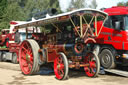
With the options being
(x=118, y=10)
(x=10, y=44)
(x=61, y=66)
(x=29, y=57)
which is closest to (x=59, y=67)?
(x=61, y=66)

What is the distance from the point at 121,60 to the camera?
8961 mm

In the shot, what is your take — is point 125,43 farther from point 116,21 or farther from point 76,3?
point 76,3

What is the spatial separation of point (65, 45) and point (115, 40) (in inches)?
105

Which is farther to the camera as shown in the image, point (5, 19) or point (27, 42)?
point (5, 19)

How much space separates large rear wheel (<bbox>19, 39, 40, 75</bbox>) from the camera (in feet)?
26.9

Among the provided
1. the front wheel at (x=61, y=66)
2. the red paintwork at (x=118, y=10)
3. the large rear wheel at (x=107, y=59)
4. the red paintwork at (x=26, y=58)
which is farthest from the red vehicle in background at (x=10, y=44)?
the red paintwork at (x=118, y=10)

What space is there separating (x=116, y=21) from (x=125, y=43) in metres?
1.21

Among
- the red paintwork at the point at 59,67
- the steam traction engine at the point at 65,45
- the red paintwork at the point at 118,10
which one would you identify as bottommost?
the red paintwork at the point at 59,67

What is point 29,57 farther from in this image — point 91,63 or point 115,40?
point 115,40

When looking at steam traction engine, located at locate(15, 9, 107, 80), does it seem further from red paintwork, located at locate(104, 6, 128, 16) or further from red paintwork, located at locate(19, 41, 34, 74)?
red paintwork, located at locate(104, 6, 128, 16)

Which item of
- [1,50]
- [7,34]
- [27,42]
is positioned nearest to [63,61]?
[27,42]

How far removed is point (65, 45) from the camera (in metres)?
7.81

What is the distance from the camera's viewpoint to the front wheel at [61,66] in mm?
7083

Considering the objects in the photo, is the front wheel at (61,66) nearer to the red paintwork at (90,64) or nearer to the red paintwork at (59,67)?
the red paintwork at (59,67)
